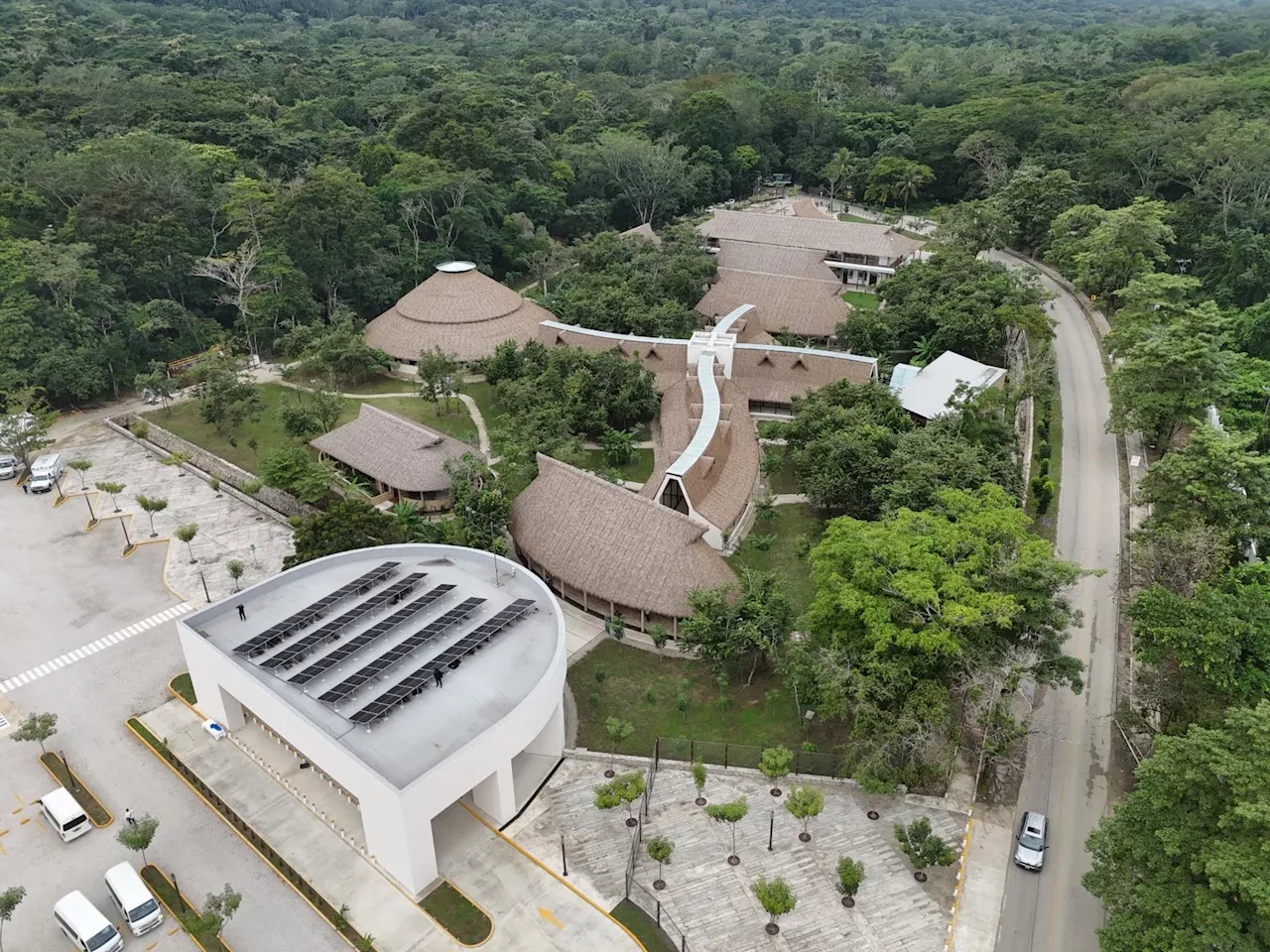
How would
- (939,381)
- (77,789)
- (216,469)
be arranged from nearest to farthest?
(77,789) → (216,469) → (939,381)

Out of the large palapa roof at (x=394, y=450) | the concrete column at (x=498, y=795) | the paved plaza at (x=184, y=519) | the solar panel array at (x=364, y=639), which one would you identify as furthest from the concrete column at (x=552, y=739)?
the paved plaza at (x=184, y=519)

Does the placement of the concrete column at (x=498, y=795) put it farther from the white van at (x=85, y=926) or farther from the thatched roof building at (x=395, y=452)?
the thatched roof building at (x=395, y=452)

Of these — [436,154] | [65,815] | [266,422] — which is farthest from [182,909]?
[436,154]

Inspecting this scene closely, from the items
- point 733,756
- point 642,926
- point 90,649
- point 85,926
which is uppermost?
point 85,926

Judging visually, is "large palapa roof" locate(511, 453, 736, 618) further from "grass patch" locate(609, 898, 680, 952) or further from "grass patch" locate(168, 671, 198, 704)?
"grass patch" locate(168, 671, 198, 704)

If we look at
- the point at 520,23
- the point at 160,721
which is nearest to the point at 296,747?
the point at 160,721

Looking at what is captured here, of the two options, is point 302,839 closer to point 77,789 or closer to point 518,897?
point 518,897
